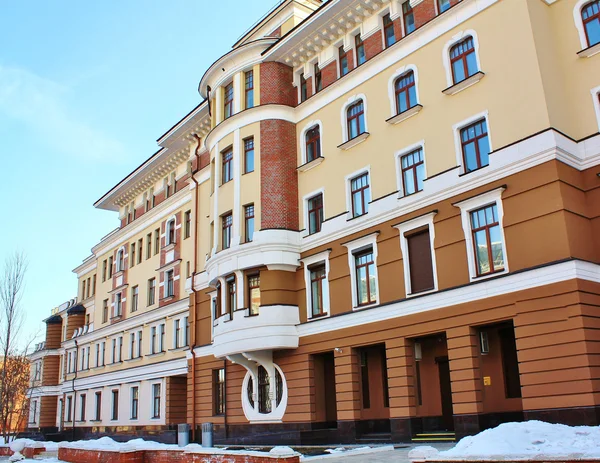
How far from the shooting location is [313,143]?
82.9ft

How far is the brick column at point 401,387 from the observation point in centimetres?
1916

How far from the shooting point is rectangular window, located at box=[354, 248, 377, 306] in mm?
21422

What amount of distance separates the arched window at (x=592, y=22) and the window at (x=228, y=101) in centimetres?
1485

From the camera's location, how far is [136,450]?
1802 centimetres

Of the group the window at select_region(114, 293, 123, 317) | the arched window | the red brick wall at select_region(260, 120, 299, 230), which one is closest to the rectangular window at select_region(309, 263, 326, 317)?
the red brick wall at select_region(260, 120, 299, 230)

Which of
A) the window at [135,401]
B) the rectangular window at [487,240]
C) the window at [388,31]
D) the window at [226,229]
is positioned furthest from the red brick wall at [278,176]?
the window at [135,401]

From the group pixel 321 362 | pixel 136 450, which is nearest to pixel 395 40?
pixel 321 362

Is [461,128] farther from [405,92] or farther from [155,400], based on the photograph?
[155,400]

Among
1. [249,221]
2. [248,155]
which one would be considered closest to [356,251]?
[249,221]

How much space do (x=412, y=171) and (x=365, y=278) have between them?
4.10m

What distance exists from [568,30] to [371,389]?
13401mm

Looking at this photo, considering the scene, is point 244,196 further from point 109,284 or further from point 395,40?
point 109,284

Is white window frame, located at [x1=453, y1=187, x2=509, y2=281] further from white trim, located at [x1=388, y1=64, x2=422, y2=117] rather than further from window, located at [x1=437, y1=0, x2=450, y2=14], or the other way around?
window, located at [x1=437, y1=0, x2=450, y2=14]

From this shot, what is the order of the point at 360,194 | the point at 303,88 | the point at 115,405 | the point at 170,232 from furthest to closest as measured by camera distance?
the point at 115,405
the point at 170,232
the point at 303,88
the point at 360,194
